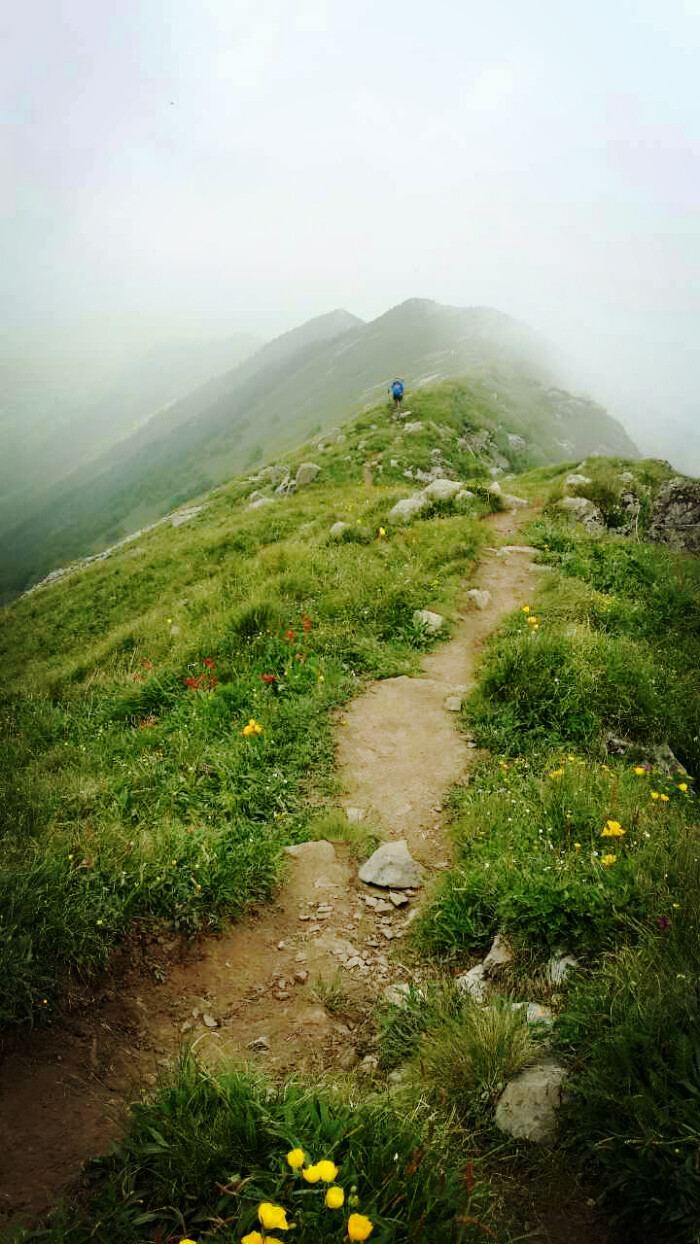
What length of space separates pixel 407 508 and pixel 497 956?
1302 cm

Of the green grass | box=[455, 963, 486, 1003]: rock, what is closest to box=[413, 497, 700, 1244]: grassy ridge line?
box=[455, 963, 486, 1003]: rock

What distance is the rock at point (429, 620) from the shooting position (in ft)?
34.7

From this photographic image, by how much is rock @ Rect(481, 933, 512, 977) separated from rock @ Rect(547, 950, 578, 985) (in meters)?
0.31

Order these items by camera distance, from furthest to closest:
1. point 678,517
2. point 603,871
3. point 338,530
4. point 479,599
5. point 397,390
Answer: point 397,390 → point 678,517 → point 338,530 → point 479,599 → point 603,871

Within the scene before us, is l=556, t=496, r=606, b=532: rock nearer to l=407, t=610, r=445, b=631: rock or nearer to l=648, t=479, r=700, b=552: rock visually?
l=648, t=479, r=700, b=552: rock

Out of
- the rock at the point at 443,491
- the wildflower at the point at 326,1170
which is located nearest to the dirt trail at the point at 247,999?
the wildflower at the point at 326,1170

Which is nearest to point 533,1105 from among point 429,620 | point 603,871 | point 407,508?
point 603,871

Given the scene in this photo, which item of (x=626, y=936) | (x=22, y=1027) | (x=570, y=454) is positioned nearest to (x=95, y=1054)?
(x=22, y=1027)

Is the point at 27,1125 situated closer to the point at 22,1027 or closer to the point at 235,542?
the point at 22,1027

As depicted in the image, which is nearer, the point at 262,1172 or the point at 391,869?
the point at 262,1172

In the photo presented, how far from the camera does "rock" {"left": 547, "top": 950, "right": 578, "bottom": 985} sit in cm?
406

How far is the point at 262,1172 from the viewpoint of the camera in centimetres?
260

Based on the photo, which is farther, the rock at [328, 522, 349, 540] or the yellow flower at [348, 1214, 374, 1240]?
the rock at [328, 522, 349, 540]

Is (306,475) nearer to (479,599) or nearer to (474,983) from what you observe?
(479,599)
